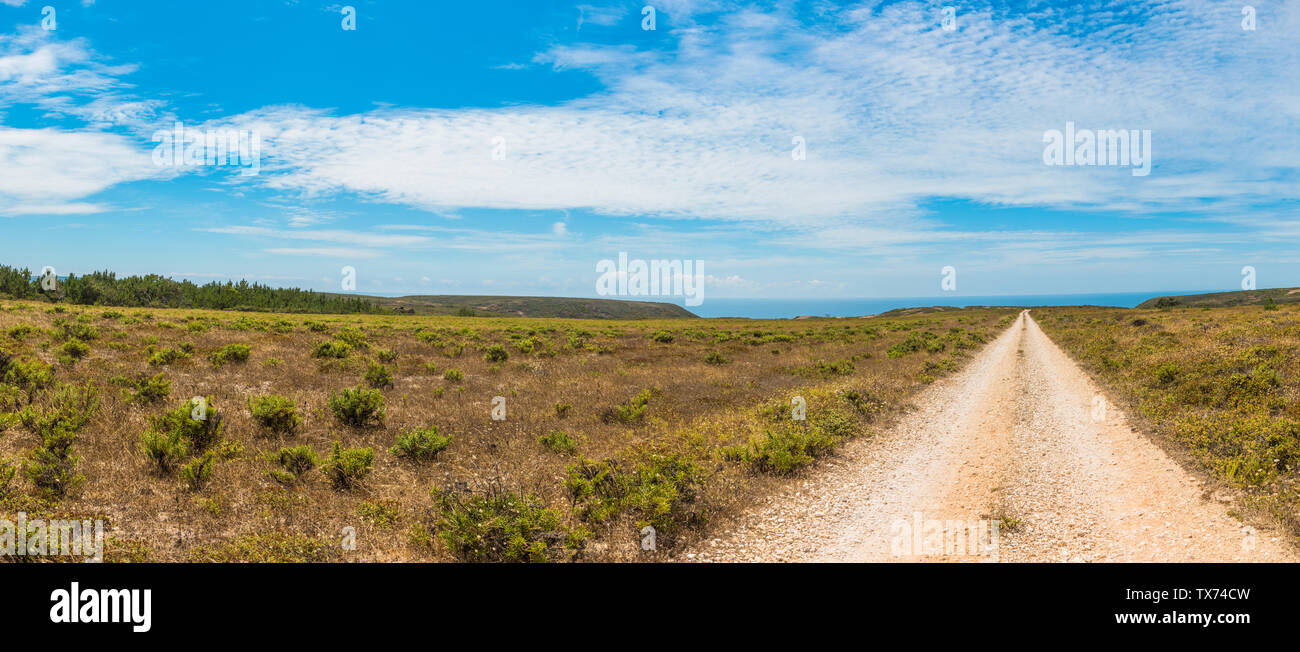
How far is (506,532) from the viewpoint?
7262 mm

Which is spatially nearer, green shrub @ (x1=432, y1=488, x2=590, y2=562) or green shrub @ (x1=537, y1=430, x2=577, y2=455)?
green shrub @ (x1=432, y1=488, x2=590, y2=562)

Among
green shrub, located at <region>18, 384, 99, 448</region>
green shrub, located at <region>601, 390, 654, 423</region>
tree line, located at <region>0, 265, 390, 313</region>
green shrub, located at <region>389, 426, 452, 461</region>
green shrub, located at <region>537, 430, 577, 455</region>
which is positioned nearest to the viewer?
green shrub, located at <region>18, 384, 99, 448</region>

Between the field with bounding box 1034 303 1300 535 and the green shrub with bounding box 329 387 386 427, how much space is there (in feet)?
58.6

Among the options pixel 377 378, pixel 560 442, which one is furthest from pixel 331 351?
pixel 560 442

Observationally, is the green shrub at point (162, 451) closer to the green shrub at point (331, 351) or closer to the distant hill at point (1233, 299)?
the green shrub at point (331, 351)

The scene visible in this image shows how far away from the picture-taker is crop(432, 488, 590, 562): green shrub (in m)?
7.16

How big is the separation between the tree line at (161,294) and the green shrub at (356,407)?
117899mm

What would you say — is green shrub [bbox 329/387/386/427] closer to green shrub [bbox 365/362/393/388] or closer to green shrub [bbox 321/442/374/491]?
green shrub [bbox 321/442/374/491]

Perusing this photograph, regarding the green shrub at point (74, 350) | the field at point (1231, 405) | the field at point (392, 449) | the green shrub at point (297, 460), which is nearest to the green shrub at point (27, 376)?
the field at point (392, 449)

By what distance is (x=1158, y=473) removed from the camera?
10.5 metres

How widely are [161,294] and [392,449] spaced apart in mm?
152330

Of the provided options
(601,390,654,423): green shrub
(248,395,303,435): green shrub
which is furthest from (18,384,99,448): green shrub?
(601,390,654,423): green shrub

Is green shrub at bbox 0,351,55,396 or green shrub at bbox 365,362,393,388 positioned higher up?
green shrub at bbox 0,351,55,396

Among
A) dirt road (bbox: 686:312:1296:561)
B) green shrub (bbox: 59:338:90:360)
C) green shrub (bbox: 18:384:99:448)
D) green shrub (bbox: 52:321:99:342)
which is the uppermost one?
green shrub (bbox: 52:321:99:342)
